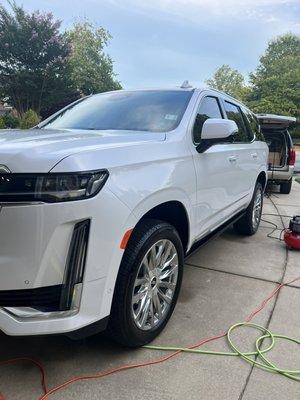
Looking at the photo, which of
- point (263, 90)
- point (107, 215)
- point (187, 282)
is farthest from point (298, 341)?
point (263, 90)

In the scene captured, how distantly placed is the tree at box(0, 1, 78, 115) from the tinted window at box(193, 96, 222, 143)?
2381cm

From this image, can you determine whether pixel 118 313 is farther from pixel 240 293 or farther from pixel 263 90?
pixel 263 90

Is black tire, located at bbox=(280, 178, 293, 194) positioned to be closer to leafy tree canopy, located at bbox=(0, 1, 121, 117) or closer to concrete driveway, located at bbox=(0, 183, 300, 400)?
concrete driveway, located at bbox=(0, 183, 300, 400)

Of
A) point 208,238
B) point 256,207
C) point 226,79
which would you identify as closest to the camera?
point 208,238

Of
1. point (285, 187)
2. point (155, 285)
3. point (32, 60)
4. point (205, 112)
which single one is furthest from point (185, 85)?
point (32, 60)

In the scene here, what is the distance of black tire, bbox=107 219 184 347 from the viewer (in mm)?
2441

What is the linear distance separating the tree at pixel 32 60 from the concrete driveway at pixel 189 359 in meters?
24.9

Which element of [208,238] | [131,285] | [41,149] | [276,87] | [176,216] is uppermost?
[276,87]

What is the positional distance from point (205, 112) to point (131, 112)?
70 centimetres

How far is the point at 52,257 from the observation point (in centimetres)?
207

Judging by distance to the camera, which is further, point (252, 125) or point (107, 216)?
point (252, 125)

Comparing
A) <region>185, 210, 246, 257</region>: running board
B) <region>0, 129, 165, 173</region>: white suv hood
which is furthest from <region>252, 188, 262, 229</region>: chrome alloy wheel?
<region>0, 129, 165, 173</region>: white suv hood

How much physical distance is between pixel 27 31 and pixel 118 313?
26.8 metres

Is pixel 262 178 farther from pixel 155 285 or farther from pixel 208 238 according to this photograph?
pixel 155 285
